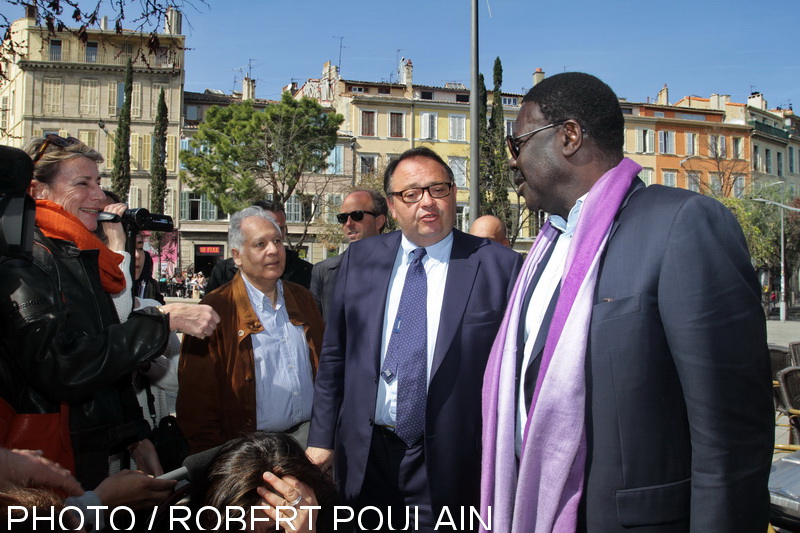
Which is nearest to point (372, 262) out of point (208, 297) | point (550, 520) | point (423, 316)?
point (423, 316)

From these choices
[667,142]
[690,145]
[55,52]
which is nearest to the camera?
[55,52]

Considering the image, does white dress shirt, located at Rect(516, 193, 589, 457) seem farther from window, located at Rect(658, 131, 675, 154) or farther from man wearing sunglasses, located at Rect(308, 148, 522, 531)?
window, located at Rect(658, 131, 675, 154)

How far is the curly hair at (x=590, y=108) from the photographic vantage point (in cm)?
196

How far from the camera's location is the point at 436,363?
2.53 metres

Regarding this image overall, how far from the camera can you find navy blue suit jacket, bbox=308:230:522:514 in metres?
2.48

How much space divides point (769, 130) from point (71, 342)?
62.6 m

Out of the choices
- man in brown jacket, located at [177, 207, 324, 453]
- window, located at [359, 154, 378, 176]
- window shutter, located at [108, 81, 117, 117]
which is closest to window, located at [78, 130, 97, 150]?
window shutter, located at [108, 81, 117, 117]

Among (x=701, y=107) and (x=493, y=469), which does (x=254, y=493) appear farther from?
(x=701, y=107)

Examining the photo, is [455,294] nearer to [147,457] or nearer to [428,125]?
[147,457]

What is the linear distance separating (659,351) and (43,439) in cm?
199

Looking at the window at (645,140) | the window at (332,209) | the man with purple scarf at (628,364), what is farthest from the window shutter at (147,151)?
the man with purple scarf at (628,364)

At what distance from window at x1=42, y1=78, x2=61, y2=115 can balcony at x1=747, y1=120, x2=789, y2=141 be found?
52541 millimetres

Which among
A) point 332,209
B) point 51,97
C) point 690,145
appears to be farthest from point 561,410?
point 690,145

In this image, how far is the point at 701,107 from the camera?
5378 centimetres
